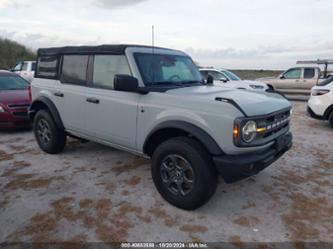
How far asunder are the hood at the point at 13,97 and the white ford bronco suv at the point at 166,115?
2244 mm

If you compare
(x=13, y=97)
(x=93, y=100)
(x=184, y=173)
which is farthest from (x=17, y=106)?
(x=184, y=173)

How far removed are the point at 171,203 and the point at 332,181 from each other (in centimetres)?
257

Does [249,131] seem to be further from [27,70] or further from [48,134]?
[27,70]

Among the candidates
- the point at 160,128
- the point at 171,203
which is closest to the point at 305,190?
the point at 171,203

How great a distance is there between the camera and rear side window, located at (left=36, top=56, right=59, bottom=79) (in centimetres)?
510

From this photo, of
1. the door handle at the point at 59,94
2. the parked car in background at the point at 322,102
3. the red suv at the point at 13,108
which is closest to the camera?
the door handle at the point at 59,94

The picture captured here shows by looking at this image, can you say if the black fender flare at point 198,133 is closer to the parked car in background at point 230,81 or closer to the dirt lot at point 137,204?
the dirt lot at point 137,204

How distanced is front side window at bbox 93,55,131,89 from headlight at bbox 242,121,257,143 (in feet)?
5.72

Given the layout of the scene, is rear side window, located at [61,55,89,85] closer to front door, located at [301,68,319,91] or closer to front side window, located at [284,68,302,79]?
front door, located at [301,68,319,91]

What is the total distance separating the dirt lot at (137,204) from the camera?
2.95 meters

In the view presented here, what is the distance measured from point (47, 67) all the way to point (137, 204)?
10.7 ft

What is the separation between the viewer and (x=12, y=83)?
8109 mm

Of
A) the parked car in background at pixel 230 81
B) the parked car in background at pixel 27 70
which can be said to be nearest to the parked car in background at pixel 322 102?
the parked car in background at pixel 230 81

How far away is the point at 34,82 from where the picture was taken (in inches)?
216
